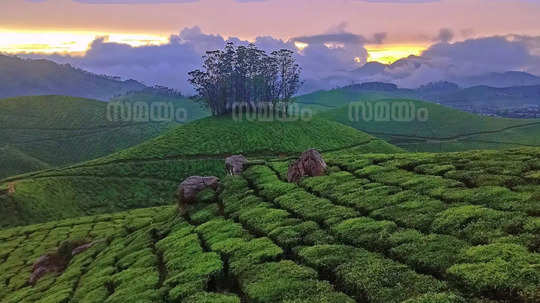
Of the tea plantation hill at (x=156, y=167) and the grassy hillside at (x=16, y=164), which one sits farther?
the grassy hillside at (x=16, y=164)

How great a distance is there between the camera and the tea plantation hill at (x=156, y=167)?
109438mm

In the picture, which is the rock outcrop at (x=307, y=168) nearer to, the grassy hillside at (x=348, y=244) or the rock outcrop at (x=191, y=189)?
the grassy hillside at (x=348, y=244)

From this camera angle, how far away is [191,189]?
56000 mm

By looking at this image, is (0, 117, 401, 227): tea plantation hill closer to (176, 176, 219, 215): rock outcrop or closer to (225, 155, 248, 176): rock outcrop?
(225, 155, 248, 176): rock outcrop

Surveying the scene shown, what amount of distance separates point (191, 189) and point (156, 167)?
8752cm

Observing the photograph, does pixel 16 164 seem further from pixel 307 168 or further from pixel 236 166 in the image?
pixel 307 168

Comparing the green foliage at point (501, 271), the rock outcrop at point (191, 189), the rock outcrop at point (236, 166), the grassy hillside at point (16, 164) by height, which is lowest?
the grassy hillside at point (16, 164)

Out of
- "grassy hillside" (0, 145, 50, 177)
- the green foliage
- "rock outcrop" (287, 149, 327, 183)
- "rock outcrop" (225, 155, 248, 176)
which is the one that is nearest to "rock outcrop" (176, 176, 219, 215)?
"rock outcrop" (225, 155, 248, 176)

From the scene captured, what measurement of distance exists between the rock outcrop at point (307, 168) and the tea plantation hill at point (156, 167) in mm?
73896

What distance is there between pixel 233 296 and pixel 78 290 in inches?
824

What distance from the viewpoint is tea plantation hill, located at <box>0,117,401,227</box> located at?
109438 mm

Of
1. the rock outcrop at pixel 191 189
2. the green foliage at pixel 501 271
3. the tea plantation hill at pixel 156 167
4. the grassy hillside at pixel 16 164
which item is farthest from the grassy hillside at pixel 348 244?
the grassy hillside at pixel 16 164

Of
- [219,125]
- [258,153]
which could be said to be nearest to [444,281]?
[258,153]

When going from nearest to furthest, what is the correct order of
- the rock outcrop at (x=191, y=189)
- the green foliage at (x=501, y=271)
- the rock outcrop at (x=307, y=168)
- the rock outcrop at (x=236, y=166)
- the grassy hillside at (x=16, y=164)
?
1. the green foliage at (x=501, y=271)
2. the rock outcrop at (x=307, y=168)
3. the rock outcrop at (x=191, y=189)
4. the rock outcrop at (x=236, y=166)
5. the grassy hillside at (x=16, y=164)
